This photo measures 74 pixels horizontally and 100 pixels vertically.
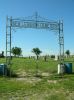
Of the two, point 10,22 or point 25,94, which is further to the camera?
point 10,22

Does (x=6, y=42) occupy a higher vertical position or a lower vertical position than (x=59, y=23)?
lower

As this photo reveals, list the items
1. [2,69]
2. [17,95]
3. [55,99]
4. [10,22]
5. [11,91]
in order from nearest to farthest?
[55,99] → [17,95] → [11,91] → [2,69] → [10,22]

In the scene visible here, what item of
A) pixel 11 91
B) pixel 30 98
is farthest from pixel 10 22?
pixel 30 98

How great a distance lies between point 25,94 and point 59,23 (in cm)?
1492

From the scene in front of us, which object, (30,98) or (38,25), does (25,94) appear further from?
(38,25)

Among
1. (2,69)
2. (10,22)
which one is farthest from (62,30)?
(2,69)

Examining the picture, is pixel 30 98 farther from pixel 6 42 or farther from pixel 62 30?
pixel 62 30

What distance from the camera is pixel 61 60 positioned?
93.7 feet

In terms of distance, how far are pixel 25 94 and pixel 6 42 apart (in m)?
12.4

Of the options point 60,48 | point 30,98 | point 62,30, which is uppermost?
point 62,30

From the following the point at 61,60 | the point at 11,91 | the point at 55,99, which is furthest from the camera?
the point at 61,60

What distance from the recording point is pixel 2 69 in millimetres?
24969

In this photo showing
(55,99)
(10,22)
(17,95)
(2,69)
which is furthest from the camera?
(10,22)

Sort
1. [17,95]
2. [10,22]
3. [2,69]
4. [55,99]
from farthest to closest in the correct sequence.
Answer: [10,22] → [2,69] → [17,95] → [55,99]
